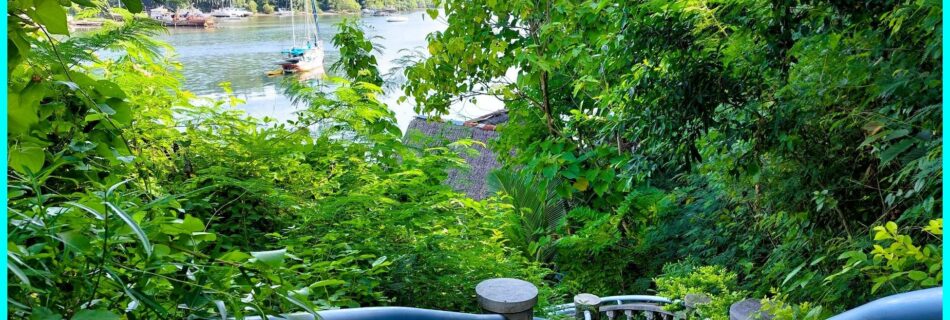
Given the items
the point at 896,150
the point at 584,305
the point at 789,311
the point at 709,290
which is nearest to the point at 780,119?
the point at 896,150

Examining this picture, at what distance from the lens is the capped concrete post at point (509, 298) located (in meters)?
0.97

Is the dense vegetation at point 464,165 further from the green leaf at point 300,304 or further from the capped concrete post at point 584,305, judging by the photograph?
the capped concrete post at point 584,305

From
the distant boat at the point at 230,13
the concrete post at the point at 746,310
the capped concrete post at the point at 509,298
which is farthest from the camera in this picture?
the distant boat at the point at 230,13

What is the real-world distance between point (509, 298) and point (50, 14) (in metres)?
0.60

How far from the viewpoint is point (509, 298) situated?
3.22 feet

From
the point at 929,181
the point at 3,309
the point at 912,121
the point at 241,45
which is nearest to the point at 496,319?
the point at 3,309

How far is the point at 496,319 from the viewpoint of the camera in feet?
2.78

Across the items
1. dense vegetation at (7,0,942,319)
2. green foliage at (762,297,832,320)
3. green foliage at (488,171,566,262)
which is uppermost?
dense vegetation at (7,0,942,319)

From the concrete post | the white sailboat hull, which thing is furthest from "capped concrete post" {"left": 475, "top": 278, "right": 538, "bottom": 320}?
the white sailboat hull

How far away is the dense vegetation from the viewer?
2.25 feet

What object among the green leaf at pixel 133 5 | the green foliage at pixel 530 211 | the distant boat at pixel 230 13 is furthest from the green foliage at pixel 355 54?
the green leaf at pixel 133 5

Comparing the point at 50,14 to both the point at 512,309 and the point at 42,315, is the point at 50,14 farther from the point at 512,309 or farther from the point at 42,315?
the point at 512,309

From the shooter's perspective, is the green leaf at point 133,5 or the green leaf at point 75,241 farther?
the green leaf at point 133,5

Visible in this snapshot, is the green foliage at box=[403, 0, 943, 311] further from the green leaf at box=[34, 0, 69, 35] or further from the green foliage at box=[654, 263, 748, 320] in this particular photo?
the green leaf at box=[34, 0, 69, 35]
